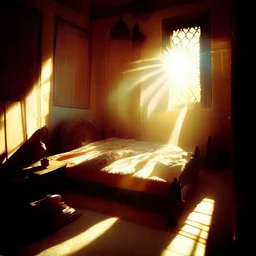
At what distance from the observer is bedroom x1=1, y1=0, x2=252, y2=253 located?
3920mm

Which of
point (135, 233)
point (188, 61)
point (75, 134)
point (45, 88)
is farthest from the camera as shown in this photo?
point (188, 61)

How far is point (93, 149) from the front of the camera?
12.2 feet

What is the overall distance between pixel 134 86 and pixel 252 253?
4.58 metres

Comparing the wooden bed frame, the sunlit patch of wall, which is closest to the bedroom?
the sunlit patch of wall

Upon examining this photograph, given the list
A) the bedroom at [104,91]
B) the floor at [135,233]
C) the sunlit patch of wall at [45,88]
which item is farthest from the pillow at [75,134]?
the floor at [135,233]

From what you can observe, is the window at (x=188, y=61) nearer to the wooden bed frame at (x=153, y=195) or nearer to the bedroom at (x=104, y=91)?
the bedroom at (x=104, y=91)

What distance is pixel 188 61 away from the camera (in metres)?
5.09

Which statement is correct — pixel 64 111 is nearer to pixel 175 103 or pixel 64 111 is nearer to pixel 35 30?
pixel 35 30

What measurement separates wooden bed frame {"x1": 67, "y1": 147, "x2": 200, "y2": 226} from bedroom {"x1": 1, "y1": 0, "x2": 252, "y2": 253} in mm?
1572

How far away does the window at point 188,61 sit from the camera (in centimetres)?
484

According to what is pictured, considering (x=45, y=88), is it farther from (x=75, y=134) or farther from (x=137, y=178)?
(x=137, y=178)

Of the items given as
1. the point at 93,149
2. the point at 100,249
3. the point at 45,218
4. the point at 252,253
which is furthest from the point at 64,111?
the point at 252,253

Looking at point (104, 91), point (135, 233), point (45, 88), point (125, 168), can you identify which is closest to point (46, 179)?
point (125, 168)

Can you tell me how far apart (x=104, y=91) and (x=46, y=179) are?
353 centimetres
